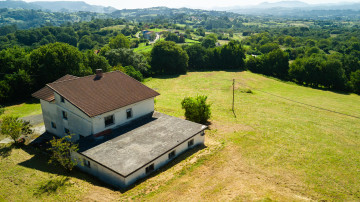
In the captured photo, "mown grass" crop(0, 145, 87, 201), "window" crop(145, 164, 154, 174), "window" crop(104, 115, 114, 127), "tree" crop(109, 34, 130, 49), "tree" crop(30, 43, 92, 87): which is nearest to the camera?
"mown grass" crop(0, 145, 87, 201)

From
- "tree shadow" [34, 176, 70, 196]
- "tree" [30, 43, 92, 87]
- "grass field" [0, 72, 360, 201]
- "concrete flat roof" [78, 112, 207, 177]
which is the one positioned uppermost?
"tree" [30, 43, 92, 87]

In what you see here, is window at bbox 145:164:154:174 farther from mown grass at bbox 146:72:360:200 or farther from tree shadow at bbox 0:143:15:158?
tree shadow at bbox 0:143:15:158

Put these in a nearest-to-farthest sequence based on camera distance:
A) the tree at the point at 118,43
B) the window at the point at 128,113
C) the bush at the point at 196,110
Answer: the window at the point at 128,113 → the bush at the point at 196,110 → the tree at the point at 118,43

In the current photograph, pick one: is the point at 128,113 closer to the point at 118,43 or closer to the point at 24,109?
the point at 24,109

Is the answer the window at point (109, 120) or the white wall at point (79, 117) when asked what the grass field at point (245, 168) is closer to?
the white wall at point (79, 117)

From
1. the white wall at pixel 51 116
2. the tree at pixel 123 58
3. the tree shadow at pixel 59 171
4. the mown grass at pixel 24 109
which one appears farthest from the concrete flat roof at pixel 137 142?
the tree at pixel 123 58

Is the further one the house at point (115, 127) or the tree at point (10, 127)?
the tree at point (10, 127)

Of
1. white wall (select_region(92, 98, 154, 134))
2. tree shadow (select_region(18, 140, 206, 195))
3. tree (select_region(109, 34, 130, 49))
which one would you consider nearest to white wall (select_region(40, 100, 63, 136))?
tree shadow (select_region(18, 140, 206, 195))
